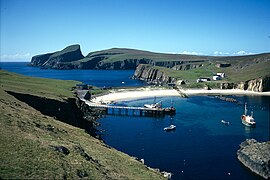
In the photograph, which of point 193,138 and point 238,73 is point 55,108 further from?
point 238,73

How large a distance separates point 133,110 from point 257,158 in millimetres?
55476

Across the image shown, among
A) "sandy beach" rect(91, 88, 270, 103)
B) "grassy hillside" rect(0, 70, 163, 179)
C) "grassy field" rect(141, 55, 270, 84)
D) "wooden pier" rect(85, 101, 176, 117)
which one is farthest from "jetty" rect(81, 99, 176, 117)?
"grassy hillside" rect(0, 70, 163, 179)

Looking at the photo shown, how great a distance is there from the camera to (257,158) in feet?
165

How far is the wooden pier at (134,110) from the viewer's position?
322 ft

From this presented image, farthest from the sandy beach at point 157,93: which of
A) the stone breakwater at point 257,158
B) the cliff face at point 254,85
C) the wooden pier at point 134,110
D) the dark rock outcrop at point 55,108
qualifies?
the stone breakwater at point 257,158

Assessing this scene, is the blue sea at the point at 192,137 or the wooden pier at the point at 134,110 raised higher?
the wooden pier at the point at 134,110

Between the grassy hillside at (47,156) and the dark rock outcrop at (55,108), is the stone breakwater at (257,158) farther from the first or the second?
the dark rock outcrop at (55,108)

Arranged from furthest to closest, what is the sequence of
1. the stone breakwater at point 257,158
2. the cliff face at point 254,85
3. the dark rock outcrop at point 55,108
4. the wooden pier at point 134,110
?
the cliff face at point 254,85 < the wooden pier at point 134,110 < the dark rock outcrop at point 55,108 < the stone breakwater at point 257,158

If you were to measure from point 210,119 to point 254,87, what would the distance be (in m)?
62.9

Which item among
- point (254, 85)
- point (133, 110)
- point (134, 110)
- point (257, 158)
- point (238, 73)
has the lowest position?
point (134, 110)

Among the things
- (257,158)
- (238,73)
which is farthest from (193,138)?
(238,73)

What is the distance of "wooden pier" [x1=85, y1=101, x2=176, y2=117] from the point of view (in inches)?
3868

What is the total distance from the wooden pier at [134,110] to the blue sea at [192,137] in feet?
13.5

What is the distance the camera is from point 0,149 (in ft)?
84.3
